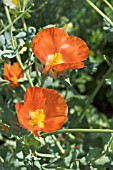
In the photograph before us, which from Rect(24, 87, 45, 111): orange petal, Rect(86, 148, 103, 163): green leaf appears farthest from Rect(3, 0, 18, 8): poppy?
Rect(86, 148, 103, 163): green leaf

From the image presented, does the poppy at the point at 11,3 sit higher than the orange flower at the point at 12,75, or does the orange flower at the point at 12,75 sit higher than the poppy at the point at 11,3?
the poppy at the point at 11,3

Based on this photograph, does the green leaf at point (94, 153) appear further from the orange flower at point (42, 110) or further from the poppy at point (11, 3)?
the poppy at point (11, 3)

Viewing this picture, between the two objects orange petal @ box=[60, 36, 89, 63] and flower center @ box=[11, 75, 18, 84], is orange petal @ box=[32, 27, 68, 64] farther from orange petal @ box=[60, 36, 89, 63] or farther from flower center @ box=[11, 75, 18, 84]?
flower center @ box=[11, 75, 18, 84]

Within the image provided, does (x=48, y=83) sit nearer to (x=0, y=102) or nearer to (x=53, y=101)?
(x=0, y=102)

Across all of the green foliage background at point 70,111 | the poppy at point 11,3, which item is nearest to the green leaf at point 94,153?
the green foliage background at point 70,111

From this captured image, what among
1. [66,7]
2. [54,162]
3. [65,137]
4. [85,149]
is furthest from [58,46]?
[66,7]

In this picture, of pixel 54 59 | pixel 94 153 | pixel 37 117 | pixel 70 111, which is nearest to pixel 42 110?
pixel 37 117

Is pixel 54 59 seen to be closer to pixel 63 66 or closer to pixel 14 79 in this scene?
pixel 63 66
